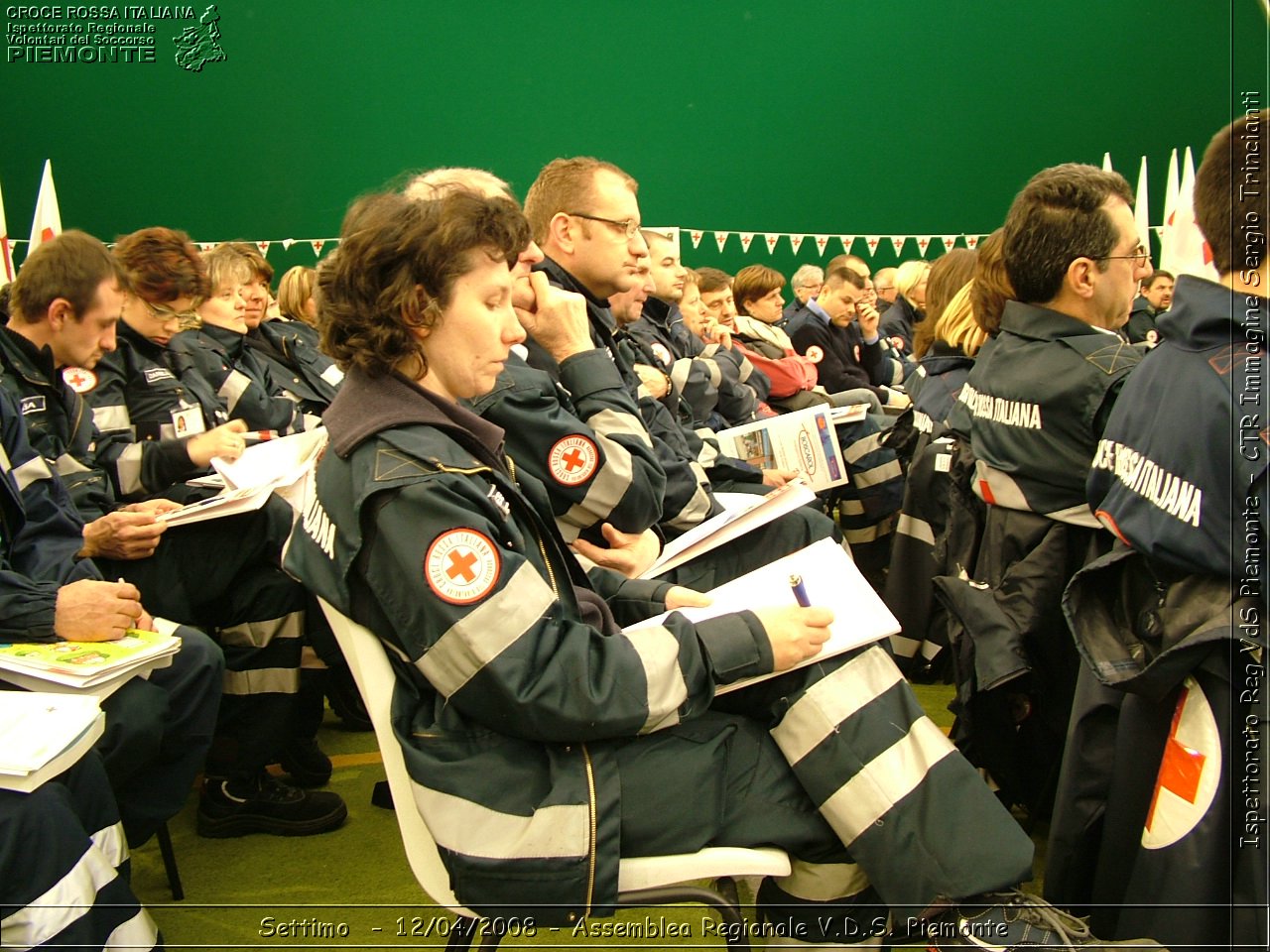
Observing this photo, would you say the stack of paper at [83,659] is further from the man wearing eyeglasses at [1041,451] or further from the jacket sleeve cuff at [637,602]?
the man wearing eyeglasses at [1041,451]

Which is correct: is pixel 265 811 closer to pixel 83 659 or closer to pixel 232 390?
pixel 83 659

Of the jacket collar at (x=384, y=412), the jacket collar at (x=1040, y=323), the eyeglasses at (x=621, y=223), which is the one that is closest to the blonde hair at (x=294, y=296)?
the eyeglasses at (x=621, y=223)

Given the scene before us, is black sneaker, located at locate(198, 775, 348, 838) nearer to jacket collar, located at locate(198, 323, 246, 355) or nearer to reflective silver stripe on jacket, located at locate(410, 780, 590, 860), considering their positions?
reflective silver stripe on jacket, located at locate(410, 780, 590, 860)

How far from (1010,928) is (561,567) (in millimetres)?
795

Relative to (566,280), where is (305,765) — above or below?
below

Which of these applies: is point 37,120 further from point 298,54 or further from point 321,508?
point 321,508

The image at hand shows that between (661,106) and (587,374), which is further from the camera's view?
(661,106)

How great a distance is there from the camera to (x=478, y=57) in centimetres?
971

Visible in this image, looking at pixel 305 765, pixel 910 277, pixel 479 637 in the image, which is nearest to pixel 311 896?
pixel 305 765

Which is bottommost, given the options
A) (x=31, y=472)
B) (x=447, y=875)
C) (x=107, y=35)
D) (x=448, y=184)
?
(x=447, y=875)

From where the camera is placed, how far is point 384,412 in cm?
148

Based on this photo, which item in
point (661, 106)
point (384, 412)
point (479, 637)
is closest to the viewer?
point (479, 637)

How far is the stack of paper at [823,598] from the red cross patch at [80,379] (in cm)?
226

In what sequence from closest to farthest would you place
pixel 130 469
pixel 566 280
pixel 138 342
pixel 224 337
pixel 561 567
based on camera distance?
1. pixel 561 567
2. pixel 566 280
3. pixel 130 469
4. pixel 138 342
5. pixel 224 337
